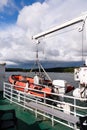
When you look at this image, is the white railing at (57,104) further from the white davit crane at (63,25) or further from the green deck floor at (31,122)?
the white davit crane at (63,25)

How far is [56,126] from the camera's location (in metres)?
6.11

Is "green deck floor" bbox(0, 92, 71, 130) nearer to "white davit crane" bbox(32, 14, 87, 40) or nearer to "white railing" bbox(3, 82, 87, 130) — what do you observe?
"white railing" bbox(3, 82, 87, 130)

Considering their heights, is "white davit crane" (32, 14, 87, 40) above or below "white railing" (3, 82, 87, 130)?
above

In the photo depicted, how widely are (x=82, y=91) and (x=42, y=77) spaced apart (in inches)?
146

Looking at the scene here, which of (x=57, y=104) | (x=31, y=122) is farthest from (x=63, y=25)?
(x=31, y=122)

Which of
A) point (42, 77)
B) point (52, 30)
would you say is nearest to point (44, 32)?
point (52, 30)

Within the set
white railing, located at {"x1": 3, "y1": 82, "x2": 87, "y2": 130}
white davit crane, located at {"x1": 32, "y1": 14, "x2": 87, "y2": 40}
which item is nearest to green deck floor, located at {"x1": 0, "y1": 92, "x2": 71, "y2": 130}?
white railing, located at {"x1": 3, "y1": 82, "x2": 87, "y2": 130}

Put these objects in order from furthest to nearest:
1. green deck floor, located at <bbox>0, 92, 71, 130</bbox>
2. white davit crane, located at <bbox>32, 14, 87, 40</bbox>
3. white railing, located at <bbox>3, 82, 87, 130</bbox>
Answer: white davit crane, located at <bbox>32, 14, 87, 40</bbox>, green deck floor, located at <bbox>0, 92, 71, 130</bbox>, white railing, located at <bbox>3, 82, 87, 130</bbox>

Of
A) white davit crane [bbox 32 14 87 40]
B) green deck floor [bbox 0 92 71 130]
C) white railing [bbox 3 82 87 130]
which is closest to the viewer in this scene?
white railing [bbox 3 82 87 130]

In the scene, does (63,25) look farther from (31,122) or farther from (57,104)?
(31,122)

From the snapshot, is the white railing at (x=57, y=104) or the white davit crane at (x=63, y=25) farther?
the white davit crane at (x=63, y=25)

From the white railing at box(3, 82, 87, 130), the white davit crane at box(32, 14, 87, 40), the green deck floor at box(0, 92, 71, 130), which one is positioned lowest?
the green deck floor at box(0, 92, 71, 130)

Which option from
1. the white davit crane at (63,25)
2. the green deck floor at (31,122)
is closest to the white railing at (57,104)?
the green deck floor at (31,122)

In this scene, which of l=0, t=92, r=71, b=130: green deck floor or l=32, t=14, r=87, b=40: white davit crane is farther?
l=32, t=14, r=87, b=40: white davit crane
